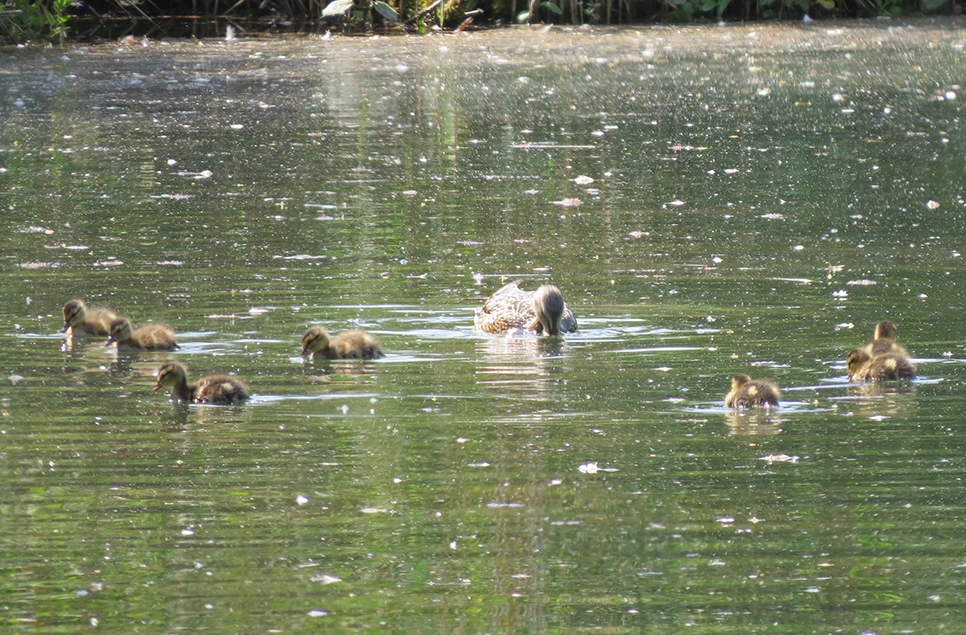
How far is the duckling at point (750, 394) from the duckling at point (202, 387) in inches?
79.9

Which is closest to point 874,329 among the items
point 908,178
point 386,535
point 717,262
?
point 717,262

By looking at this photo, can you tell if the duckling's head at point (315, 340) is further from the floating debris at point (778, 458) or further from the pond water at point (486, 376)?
the floating debris at point (778, 458)

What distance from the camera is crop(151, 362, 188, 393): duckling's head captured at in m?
7.02

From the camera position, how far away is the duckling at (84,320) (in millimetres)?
8164

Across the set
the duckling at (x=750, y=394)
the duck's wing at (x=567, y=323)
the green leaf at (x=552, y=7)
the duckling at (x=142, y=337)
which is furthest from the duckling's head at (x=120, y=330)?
the green leaf at (x=552, y=7)

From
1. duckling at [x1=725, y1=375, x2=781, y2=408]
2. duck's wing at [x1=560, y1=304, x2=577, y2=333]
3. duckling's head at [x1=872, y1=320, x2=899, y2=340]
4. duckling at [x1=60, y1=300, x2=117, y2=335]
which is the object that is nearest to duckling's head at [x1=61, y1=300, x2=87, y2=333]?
duckling at [x1=60, y1=300, x2=117, y2=335]

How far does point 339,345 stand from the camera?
770 cm

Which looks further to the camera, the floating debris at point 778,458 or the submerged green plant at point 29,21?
the submerged green plant at point 29,21

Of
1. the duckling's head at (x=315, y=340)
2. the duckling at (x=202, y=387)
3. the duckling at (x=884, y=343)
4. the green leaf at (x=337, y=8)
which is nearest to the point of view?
the duckling at (x=202, y=387)

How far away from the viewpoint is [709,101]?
17891mm

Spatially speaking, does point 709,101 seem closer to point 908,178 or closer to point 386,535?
point 908,178

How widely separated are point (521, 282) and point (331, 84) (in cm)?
1079

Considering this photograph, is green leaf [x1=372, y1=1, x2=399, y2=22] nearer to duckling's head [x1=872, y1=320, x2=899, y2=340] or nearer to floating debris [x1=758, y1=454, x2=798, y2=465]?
duckling's head [x1=872, y1=320, x2=899, y2=340]

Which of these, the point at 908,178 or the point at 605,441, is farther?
the point at 908,178
